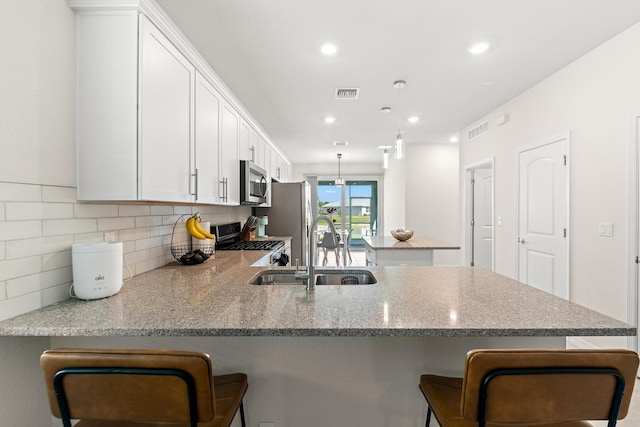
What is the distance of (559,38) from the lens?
94.0 inches

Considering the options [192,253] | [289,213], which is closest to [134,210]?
[192,253]

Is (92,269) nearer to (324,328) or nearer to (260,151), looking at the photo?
(324,328)

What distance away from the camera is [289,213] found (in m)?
5.11

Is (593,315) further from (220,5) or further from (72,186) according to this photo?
(220,5)

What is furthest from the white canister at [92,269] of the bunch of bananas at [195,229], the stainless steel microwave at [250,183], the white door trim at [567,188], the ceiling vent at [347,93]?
the white door trim at [567,188]

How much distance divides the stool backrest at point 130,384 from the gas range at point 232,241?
7.75 ft

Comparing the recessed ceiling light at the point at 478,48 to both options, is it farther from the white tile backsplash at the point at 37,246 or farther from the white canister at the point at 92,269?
the white tile backsplash at the point at 37,246

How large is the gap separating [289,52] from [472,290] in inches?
83.7

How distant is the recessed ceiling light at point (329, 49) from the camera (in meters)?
2.44

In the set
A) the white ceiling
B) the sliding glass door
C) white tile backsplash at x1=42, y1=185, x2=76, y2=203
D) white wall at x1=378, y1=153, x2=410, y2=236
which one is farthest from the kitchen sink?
the sliding glass door

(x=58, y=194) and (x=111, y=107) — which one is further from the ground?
(x=111, y=107)

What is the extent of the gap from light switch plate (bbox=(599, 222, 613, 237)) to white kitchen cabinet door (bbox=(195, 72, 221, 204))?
117 inches

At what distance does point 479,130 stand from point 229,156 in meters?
3.61

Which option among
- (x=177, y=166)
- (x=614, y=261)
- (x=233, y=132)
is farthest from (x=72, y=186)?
(x=614, y=261)
